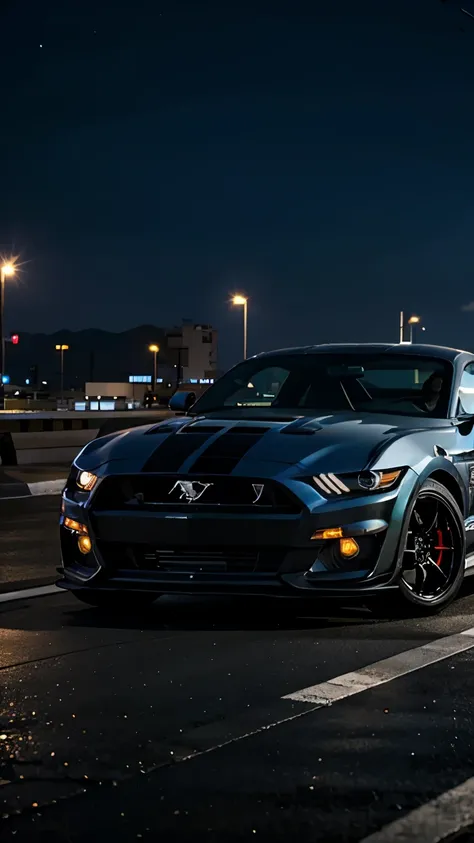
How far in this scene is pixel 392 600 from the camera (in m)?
6.97

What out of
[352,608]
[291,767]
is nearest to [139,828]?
[291,767]

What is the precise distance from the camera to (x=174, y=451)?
7.00 meters

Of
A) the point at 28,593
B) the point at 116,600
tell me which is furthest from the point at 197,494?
the point at 28,593

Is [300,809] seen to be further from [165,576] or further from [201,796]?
[165,576]

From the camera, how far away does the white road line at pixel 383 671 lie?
5.32m

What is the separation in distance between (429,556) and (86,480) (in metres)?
1.92

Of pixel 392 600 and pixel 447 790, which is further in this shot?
pixel 392 600

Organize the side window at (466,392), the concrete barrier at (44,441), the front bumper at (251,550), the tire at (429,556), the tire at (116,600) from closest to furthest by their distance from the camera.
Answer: the front bumper at (251,550)
the tire at (429,556)
the tire at (116,600)
the side window at (466,392)
the concrete barrier at (44,441)

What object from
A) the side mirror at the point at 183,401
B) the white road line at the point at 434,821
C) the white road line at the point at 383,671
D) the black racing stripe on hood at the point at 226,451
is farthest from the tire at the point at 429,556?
the white road line at the point at 434,821

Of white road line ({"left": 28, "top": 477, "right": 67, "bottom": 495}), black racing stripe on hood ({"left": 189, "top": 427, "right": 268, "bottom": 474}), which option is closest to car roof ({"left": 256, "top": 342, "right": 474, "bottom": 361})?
black racing stripe on hood ({"left": 189, "top": 427, "right": 268, "bottom": 474})

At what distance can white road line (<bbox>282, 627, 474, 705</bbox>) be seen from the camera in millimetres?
5316

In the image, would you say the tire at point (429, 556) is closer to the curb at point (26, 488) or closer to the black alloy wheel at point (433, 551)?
the black alloy wheel at point (433, 551)

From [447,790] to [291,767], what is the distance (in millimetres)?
522

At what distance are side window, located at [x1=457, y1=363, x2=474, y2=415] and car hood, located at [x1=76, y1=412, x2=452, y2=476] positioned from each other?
728 mm
